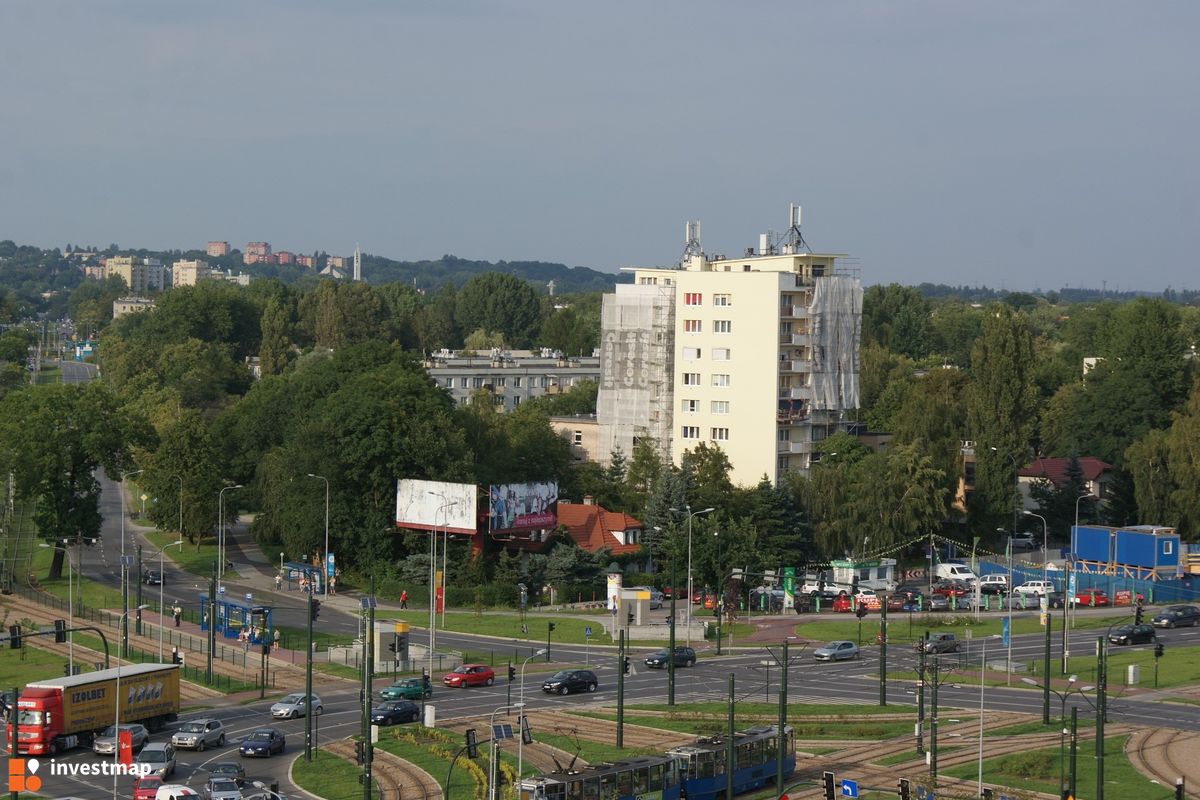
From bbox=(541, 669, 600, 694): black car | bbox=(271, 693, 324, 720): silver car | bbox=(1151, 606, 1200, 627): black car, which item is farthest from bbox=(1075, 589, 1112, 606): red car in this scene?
bbox=(271, 693, 324, 720): silver car

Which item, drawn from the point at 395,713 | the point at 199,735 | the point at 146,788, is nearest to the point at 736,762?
the point at 395,713

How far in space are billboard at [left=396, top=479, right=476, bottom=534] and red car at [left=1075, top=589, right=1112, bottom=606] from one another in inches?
1481

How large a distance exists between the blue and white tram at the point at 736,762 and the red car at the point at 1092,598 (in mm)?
46475

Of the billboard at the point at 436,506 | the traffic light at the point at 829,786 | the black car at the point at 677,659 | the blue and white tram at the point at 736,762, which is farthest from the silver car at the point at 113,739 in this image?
the billboard at the point at 436,506

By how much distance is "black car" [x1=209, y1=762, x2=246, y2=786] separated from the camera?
5394cm

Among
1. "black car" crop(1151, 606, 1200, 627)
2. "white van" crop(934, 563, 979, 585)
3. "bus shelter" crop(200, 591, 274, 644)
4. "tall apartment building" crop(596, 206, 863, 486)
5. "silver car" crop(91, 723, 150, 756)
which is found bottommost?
"silver car" crop(91, 723, 150, 756)

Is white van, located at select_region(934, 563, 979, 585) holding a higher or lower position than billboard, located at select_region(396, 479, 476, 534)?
lower

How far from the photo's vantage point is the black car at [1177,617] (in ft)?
298

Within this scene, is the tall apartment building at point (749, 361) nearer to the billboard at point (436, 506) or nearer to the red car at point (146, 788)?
the billboard at point (436, 506)

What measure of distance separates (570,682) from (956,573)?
4200cm

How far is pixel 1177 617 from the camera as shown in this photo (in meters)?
91.5

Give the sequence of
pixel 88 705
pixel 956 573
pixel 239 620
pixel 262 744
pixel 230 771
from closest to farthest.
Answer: pixel 230 771 → pixel 262 744 → pixel 88 705 → pixel 239 620 → pixel 956 573

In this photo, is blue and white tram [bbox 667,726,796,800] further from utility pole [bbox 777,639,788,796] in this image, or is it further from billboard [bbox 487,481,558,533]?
billboard [bbox 487,481,558,533]

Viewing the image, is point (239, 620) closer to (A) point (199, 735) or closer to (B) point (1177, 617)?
(A) point (199, 735)
